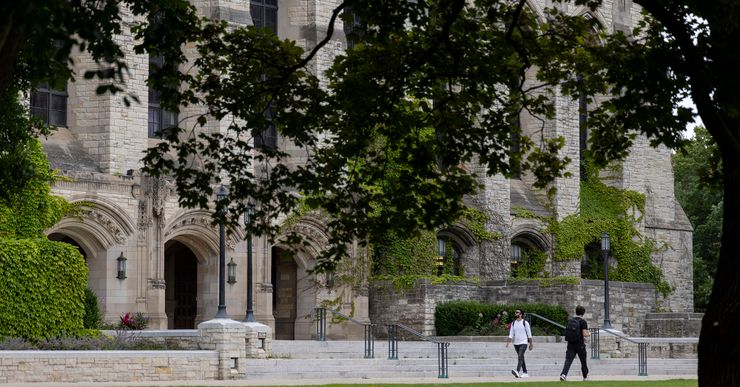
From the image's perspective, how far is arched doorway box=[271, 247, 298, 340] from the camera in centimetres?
4256

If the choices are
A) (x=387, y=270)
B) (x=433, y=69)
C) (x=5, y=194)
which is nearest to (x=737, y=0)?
(x=433, y=69)

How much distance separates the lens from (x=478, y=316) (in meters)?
42.8

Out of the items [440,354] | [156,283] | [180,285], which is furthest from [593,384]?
[180,285]

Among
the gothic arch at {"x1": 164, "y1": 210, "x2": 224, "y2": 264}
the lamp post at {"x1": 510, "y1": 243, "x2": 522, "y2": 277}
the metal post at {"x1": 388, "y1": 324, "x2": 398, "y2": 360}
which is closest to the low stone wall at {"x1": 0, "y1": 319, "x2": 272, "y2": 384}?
the metal post at {"x1": 388, "y1": 324, "x2": 398, "y2": 360}

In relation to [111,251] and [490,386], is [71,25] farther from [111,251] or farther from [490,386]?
[111,251]

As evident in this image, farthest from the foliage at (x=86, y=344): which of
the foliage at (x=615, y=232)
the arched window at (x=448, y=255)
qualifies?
the foliage at (x=615, y=232)

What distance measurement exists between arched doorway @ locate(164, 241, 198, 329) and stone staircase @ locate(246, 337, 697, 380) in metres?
6.44

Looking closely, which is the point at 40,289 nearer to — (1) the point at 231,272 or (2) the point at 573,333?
(1) the point at 231,272

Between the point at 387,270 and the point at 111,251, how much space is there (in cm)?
968

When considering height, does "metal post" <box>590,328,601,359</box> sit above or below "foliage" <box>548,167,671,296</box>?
below

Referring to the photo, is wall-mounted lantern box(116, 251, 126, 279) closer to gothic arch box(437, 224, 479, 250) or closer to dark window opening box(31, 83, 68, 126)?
dark window opening box(31, 83, 68, 126)

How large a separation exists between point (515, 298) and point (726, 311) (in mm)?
31116

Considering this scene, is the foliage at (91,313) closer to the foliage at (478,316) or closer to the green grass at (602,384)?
the green grass at (602,384)

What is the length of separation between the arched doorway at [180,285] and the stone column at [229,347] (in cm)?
1281
